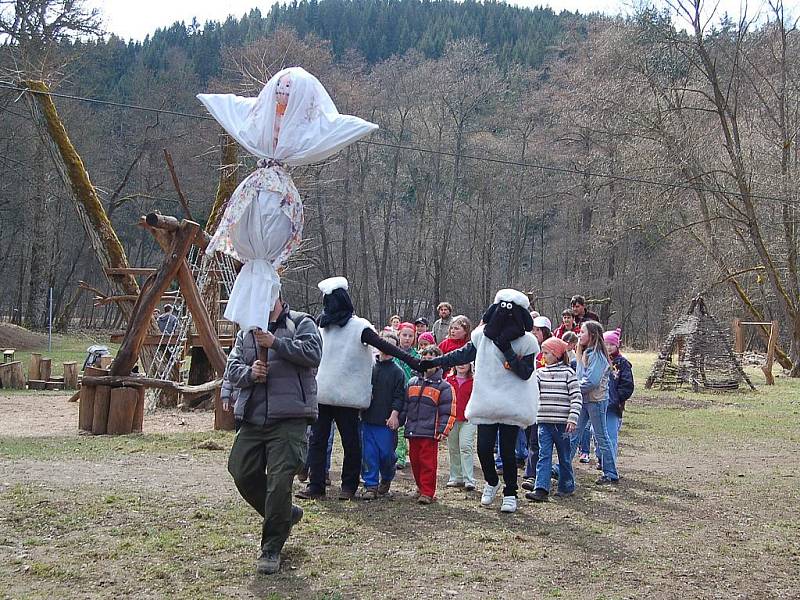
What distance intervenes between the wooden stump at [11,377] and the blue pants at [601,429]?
14.8 m

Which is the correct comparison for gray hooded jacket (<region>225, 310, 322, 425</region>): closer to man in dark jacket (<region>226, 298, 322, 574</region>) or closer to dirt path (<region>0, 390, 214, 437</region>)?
man in dark jacket (<region>226, 298, 322, 574</region>)

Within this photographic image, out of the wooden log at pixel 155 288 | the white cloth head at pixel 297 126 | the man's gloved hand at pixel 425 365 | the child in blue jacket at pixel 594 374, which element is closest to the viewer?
the white cloth head at pixel 297 126

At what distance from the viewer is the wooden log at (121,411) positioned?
1107 cm

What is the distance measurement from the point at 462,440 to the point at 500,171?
37.6 m

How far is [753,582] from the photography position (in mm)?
5324

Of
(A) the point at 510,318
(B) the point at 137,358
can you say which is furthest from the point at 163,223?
(A) the point at 510,318

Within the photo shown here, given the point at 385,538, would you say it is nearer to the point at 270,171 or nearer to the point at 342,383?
the point at 342,383

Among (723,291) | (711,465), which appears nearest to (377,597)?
(711,465)

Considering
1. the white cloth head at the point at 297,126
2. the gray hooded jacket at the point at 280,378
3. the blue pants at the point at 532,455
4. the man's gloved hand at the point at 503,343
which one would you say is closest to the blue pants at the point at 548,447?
the blue pants at the point at 532,455

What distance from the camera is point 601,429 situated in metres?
8.41

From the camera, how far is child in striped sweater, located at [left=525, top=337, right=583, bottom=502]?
24.6 ft

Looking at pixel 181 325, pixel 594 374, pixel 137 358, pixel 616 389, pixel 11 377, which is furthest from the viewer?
pixel 11 377

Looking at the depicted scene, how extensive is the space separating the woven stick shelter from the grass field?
42.3 ft

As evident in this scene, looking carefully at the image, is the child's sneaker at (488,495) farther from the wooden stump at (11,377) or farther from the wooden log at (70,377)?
the wooden stump at (11,377)
